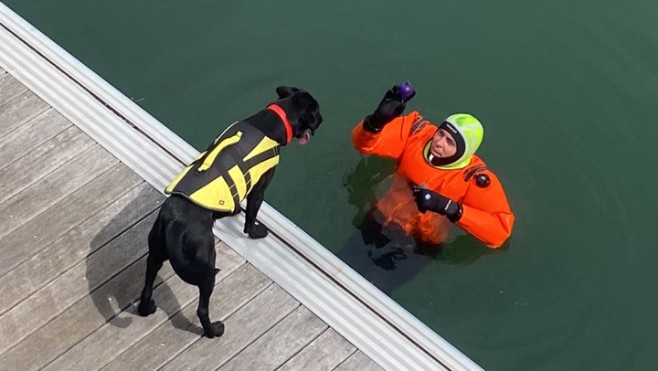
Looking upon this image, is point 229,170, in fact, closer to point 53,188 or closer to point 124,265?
point 124,265

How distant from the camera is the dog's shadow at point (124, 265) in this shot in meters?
4.69

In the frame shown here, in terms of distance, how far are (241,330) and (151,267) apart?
66 cm

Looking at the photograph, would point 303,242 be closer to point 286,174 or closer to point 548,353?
point 286,174

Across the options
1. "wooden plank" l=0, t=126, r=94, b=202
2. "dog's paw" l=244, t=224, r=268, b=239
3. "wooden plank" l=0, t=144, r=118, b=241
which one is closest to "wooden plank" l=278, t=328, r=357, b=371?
"dog's paw" l=244, t=224, r=268, b=239

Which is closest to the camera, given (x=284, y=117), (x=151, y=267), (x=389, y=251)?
(x=151, y=267)

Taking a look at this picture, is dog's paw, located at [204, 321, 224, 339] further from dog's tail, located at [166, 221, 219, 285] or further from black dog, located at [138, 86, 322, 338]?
dog's tail, located at [166, 221, 219, 285]

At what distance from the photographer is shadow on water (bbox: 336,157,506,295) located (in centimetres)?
581

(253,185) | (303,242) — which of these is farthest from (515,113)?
(253,185)

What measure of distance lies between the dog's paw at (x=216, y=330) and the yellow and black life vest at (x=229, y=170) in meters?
0.74

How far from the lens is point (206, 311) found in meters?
4.45

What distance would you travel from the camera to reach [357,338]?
15.3 feet

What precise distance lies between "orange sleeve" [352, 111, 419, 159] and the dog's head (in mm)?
643

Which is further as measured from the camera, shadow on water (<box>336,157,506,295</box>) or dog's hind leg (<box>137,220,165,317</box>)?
shadow on water (<box>336,157,506,295</box>)

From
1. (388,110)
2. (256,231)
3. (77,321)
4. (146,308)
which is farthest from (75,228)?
(388,110)
